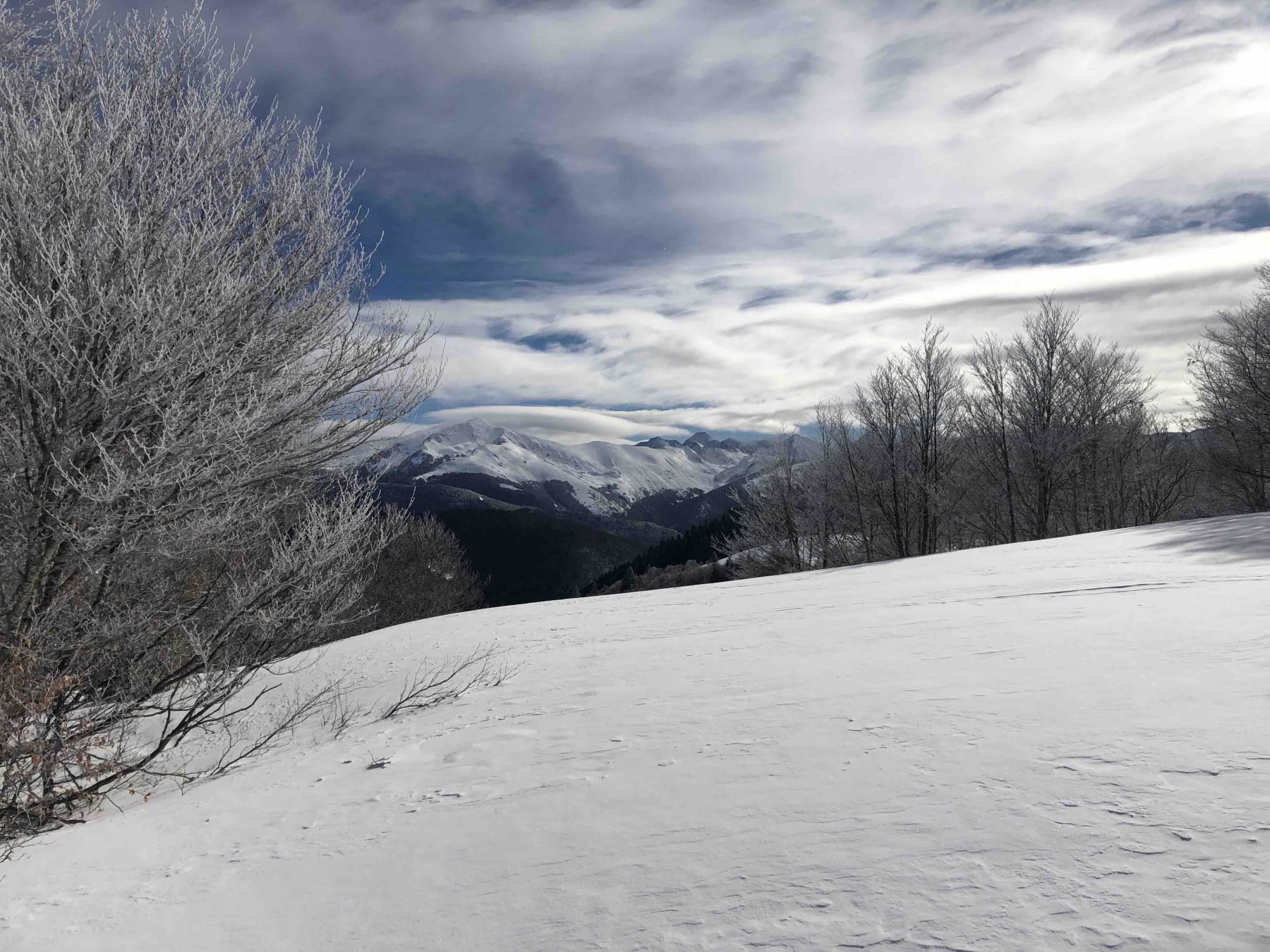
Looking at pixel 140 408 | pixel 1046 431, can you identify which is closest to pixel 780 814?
pixel 140 408

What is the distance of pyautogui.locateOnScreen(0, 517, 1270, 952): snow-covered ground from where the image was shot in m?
2.34

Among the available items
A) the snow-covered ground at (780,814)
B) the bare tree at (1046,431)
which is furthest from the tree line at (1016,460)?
the snow-covered ground at (780,814)

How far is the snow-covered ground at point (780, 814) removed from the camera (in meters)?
2.34

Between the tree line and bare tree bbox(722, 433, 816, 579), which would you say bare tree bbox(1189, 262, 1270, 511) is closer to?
the tree line

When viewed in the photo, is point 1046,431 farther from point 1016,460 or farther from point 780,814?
point 780,814

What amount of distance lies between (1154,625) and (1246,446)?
30.4 m

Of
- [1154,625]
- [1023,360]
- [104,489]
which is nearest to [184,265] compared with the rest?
[104,489]

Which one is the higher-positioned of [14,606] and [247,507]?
[247,507]

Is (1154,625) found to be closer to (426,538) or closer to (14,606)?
(14,606)

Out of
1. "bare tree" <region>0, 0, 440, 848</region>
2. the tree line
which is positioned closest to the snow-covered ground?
"bare tree" <region>0, 0, 440, 848</region>

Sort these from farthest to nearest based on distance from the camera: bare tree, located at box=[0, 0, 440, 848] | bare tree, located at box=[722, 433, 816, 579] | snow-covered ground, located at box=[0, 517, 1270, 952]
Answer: bare tree, located at box=[722, 433, 816, 579], bare tree, located at box=[0, 0, 440, 848], snow-covered ground, located at box=[0, 517, 1270, 952]

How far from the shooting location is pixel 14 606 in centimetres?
589

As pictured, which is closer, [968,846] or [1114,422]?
[968,846]

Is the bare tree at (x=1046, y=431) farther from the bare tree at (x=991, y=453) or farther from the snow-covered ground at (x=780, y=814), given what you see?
the snow-covered ground at (x=780, y=814)
